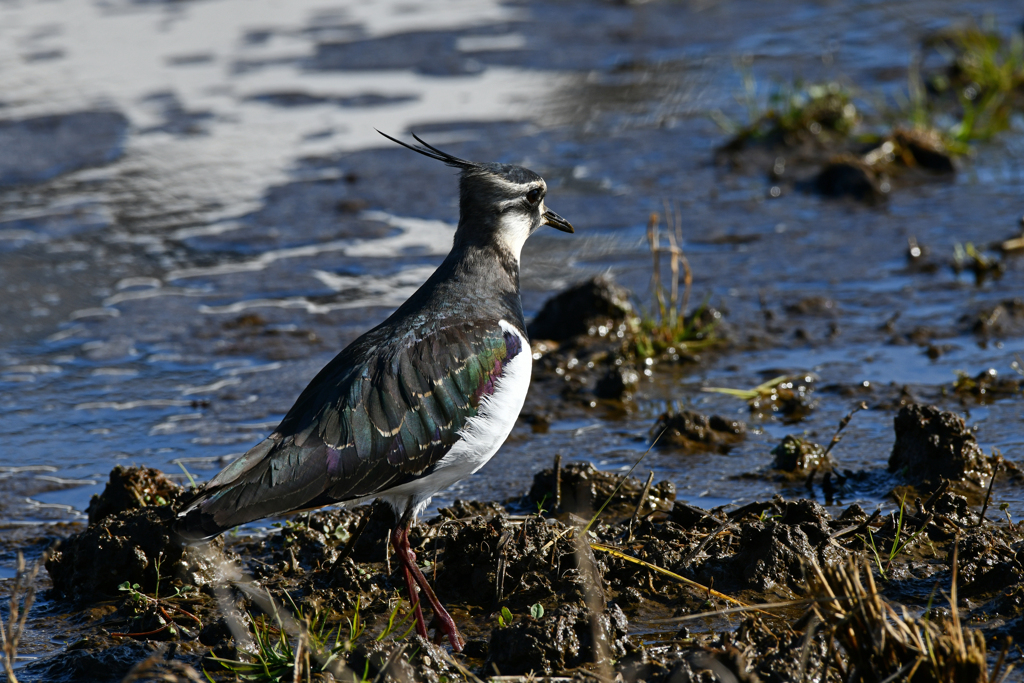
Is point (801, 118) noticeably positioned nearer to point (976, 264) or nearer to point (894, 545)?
point (976, 264)

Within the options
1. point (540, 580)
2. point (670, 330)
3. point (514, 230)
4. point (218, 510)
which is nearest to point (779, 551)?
point (540, 580)

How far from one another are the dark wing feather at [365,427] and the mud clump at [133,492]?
93 centimetres

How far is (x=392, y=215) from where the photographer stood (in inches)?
348

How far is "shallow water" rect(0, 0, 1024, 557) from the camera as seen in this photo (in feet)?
19.7

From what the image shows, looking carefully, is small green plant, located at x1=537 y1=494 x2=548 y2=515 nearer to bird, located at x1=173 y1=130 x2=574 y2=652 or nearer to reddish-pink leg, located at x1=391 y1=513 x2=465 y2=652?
bird, located at x1=173 y1=130 x2=574 y2=652

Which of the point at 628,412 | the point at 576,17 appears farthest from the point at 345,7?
the point at 628,412

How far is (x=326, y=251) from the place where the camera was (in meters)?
8.30

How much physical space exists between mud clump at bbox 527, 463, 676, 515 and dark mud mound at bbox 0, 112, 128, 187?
21.6ft

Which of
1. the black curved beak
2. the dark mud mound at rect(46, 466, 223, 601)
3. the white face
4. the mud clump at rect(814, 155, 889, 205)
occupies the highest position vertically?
the white face

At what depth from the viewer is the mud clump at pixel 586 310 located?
6.71 m

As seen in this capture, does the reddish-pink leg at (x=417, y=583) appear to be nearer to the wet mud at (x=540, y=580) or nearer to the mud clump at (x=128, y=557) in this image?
the wet mud at (x=540, y=580)

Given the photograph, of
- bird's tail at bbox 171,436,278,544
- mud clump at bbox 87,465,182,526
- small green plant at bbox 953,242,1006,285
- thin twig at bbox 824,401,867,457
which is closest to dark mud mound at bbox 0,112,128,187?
mud clump at bbox 87,465,182,526

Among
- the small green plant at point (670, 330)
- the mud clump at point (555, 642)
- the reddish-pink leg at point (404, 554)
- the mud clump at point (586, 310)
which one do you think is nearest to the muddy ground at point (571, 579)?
the mud clump at point (555, 642)

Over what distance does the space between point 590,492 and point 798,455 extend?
100 centimetres
